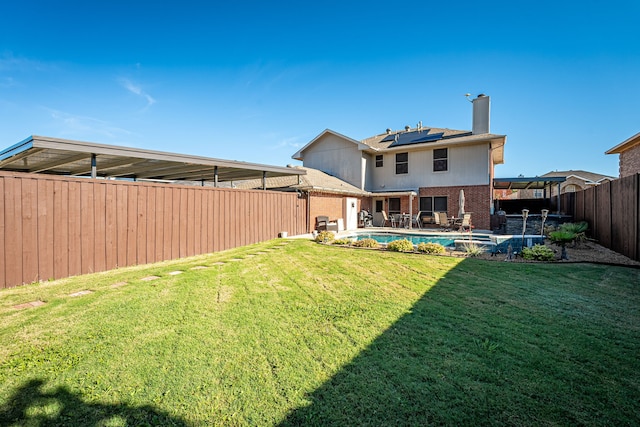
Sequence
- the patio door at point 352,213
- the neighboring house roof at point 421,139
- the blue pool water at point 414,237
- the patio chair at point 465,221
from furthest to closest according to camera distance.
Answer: the patio door at point 352,213
the neighboring house roof at point 421,139
the patio chair at point 465,221
the blue pool water at point 414,237

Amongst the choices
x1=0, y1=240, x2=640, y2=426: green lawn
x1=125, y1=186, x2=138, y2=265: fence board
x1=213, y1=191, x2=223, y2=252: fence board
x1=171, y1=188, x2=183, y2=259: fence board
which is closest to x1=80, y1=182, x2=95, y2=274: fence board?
x1=125, y1=186, x2=138, y2=265: fence board

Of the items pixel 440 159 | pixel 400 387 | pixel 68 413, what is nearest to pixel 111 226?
pixel 68 413

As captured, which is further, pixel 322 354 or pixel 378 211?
pixel 378 211

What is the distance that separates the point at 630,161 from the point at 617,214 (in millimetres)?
9852

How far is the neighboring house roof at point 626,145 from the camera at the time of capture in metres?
13.3

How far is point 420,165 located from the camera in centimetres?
1969

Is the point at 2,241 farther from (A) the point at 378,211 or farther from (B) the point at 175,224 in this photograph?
(A) the point at 378,211

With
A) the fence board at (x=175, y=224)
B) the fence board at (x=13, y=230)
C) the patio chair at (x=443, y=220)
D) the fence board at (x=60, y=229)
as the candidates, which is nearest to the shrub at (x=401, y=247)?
the fence board at (x=175, y=224)

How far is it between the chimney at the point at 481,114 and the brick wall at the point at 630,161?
21.6ft

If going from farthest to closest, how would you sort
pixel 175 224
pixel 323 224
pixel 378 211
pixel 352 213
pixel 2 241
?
pixel 378 211 < pixel 352 213 < pixel 323 224 < pixel 175 224 < pixel 2 241

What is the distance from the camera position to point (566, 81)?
16.0m

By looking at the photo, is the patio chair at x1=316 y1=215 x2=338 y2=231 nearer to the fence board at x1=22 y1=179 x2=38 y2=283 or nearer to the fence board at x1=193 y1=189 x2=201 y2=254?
the fence board at x1=193 y1=189 x2=201 y2=254

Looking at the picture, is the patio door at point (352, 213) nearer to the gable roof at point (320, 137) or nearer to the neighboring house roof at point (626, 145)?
the gable roof at point (320, 137)

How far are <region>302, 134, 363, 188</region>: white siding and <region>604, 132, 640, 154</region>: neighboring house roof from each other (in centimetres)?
1334
